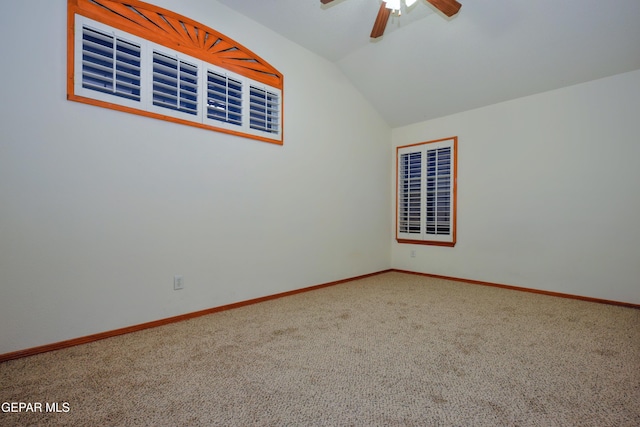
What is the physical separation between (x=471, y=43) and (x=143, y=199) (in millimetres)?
3658

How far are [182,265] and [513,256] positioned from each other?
12.7ft

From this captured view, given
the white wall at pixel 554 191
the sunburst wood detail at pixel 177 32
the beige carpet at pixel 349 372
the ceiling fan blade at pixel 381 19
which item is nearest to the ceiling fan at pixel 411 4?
the ceiling fan blade at pixel 381 19

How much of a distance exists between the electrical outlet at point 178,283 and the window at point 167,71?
139 cm

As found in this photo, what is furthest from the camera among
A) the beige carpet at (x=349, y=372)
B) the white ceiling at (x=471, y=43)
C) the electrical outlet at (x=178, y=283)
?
the white ceiling at (x=471, y=43)

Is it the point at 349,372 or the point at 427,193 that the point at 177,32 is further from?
the point at 427,193

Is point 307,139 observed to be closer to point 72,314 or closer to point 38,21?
point 38,21

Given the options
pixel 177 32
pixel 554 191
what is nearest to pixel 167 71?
pixel 177 32

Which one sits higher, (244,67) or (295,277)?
(244,67)

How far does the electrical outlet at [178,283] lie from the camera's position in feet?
8.43

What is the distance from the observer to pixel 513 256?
377cm

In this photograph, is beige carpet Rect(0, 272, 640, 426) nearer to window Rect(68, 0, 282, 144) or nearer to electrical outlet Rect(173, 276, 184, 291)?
electrical outlet Rect(173, 276, 184, 291)

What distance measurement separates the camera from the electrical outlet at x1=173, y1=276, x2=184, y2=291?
2570 mm

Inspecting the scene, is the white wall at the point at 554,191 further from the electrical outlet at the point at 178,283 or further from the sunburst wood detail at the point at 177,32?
the electrical outlet at the point at 178,283

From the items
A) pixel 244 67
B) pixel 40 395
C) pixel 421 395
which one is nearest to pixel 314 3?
pixel 244 67
